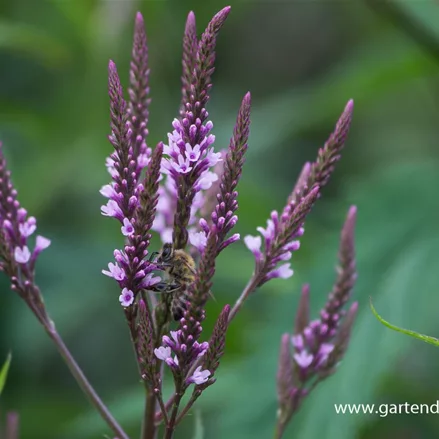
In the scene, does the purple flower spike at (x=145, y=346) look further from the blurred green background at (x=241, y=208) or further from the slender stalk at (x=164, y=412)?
the blurred green background at (x=241, y=208)

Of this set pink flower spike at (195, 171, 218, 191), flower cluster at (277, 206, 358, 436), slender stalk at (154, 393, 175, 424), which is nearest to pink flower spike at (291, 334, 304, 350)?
flower cluster at (277, 206, 358, 436)

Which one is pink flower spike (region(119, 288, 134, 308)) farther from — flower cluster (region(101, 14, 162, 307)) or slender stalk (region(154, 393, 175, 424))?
slender stalk (region(154, 393, 175, 424))

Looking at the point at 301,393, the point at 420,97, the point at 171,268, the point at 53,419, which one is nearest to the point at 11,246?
the point at 171,268

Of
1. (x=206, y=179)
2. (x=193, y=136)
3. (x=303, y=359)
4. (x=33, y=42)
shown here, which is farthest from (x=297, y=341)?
(x=33, y=42)

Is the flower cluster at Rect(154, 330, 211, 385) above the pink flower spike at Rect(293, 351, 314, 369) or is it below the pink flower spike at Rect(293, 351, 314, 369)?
above

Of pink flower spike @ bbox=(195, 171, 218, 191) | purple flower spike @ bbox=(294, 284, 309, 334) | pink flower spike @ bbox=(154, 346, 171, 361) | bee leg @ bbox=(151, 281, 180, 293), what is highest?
pink flower spike @ bbox=(195, 171, 218, 191)

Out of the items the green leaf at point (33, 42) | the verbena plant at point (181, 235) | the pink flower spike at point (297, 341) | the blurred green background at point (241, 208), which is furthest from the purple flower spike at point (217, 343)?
the green leaf at point (33, 42)

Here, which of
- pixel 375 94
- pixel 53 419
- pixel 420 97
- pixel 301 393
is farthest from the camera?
pixel 420 97

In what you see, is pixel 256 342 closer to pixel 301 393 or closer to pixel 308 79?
pixel 301 393
